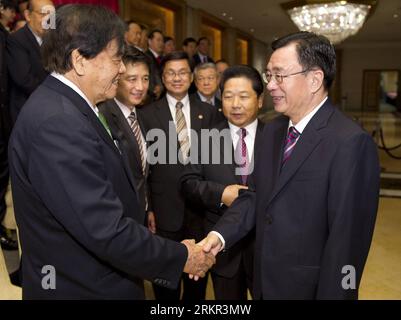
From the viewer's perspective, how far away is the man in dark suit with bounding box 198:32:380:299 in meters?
1.35

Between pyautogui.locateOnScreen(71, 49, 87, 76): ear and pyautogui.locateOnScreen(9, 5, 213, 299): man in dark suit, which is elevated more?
pyautogui.locateOnScreen(71, 49, 87, 76): ear

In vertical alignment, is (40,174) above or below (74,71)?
below

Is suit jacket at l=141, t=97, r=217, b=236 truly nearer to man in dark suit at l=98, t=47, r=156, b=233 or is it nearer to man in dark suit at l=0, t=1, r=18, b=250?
man in dark suit at l=98, t=47, r=156, b=233

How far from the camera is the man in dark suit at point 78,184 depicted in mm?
1186

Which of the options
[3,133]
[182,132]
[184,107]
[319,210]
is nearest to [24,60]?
[3,133]

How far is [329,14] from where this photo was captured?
10359 millimetres

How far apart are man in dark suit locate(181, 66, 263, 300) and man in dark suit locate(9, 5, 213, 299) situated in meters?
0.72

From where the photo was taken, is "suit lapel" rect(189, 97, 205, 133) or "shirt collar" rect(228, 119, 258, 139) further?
"suit lapel" rect(189, 97, 205, 133)

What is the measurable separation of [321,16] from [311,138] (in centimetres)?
1005

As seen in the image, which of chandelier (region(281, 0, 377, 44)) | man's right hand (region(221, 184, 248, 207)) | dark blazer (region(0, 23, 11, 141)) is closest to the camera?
man's right hand (region(221, 184, 248, 207))

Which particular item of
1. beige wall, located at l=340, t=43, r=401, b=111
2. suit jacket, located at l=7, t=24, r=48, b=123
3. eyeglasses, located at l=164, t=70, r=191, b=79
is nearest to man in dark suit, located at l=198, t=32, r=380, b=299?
eyeglasses, located at l=164, t=70, r=191, b=79
